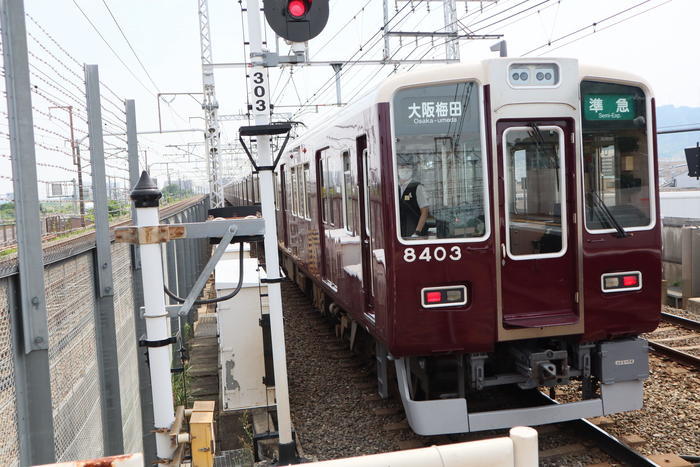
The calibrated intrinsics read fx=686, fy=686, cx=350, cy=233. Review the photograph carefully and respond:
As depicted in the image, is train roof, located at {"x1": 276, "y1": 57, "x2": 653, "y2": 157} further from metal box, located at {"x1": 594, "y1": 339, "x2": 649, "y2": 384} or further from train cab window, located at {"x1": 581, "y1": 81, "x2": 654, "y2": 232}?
metal box, located at {"x1": 594, "y1": 339, "x2": 649, "y2": 384}

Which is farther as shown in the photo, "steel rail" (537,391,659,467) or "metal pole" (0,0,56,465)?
"steel rail" (537,391,659,467)

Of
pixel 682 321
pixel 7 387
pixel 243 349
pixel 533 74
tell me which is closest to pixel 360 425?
pixel 243 349

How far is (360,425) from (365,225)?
1784 millimetres

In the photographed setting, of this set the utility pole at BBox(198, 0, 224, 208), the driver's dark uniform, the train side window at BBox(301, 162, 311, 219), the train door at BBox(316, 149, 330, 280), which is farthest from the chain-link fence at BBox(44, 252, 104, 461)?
the utility pole at BBox(198, 0, 224, 208)

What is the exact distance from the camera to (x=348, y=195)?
6754 millimetres

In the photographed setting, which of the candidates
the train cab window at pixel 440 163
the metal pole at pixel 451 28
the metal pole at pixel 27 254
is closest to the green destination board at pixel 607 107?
the train cab window at pixel 440 163

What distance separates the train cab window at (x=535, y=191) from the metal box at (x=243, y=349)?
2.71 meters

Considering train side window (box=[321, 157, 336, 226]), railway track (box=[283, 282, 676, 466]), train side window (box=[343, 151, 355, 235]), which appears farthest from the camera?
train side window (box=[321, 157, 336, 226])

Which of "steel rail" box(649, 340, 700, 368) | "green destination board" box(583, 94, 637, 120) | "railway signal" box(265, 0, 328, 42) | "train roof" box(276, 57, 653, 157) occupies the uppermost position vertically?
"railway signal" box(265, 0, 328, 42)

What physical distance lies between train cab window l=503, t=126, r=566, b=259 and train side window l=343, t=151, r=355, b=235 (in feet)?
5.56

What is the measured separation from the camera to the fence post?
4.65 m

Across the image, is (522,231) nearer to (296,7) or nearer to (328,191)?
(296,7)

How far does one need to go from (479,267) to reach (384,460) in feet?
10.0

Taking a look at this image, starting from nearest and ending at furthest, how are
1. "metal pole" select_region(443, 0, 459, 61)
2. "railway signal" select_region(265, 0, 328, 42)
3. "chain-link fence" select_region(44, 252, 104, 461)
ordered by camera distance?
"chain-link fence" select_region(44, 252, 104, 461) → "railway signal" select_region(265, 0, 328, 42) → "metal pole" select_region(443, 0, 459, 61)
